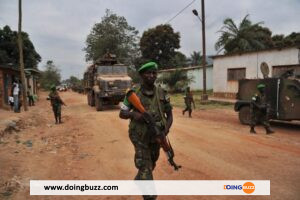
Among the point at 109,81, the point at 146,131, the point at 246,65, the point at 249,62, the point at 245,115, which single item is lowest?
the point at 245,115

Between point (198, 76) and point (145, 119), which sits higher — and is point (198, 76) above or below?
above

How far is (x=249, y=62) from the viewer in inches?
874

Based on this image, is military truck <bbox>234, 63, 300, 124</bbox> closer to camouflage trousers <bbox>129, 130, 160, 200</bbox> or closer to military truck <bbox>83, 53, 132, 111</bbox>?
military truck <bbox>83, 53, 132, 111</bbox>

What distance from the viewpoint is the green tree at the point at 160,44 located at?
50.2m

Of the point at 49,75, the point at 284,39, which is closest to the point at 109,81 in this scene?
the point at 284,39

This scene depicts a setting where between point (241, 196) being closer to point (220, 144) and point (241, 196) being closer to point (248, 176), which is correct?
point (248, 176)

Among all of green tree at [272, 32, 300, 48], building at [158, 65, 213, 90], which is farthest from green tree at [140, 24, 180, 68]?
green tree at [272, 32, 300, 48]

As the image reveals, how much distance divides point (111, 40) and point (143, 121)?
42898 mm

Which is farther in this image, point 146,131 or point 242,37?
point 242,37

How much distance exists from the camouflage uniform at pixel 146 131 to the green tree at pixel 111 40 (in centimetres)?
4210

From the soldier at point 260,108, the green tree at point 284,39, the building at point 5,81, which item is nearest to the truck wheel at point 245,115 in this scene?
the soldier at point 260,108

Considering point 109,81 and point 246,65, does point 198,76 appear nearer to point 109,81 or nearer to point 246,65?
point 246,65

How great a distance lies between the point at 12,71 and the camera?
21062 millimetres

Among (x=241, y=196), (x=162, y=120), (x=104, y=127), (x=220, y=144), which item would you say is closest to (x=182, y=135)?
(x=220, y=144)
